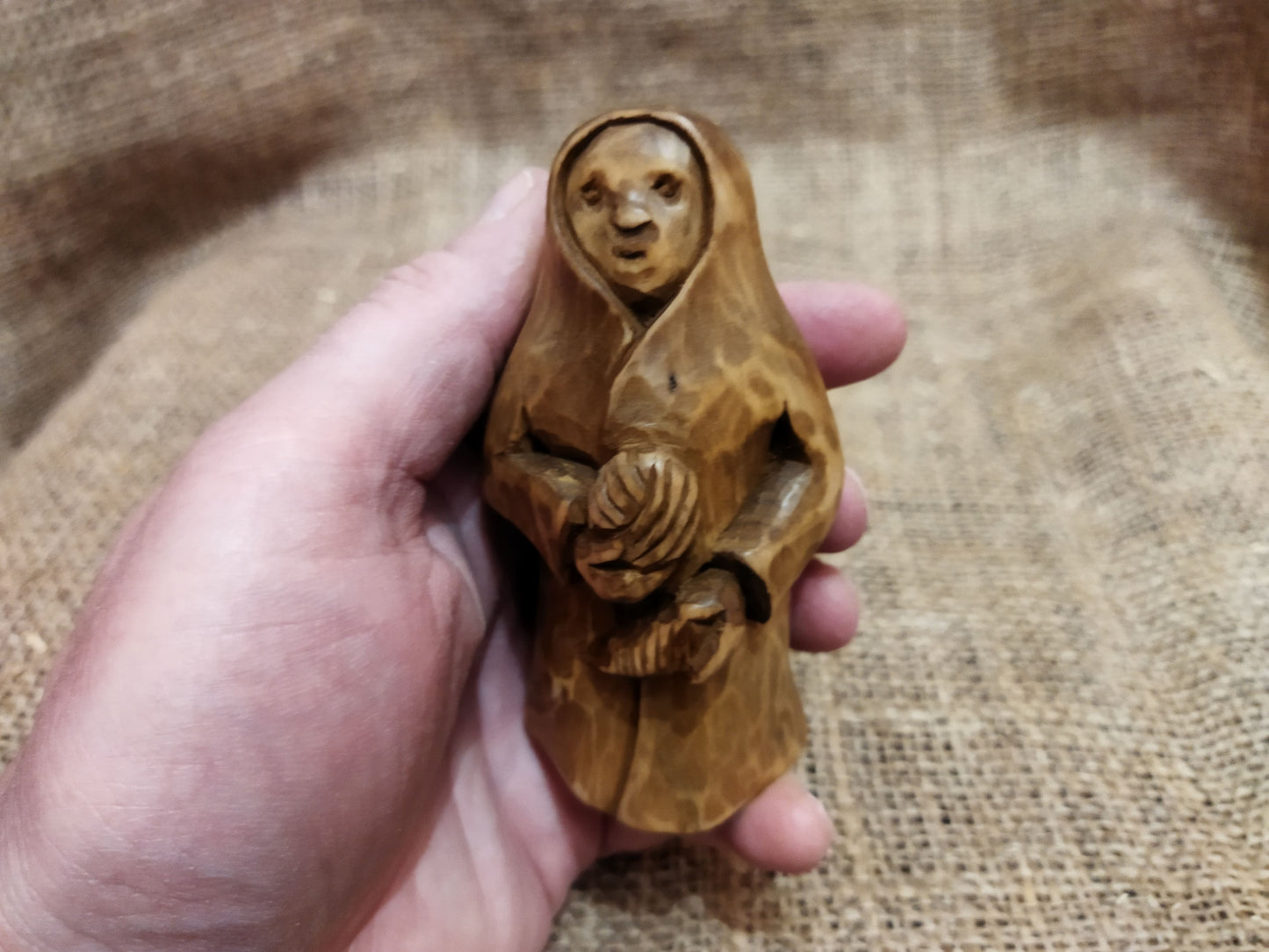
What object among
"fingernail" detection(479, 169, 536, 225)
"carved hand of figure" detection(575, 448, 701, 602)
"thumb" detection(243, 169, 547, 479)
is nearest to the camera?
"carved hand of figure" detection(575, 448, 701, 602)

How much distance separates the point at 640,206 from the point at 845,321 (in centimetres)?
58

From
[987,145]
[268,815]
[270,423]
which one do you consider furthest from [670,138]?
[987,145]

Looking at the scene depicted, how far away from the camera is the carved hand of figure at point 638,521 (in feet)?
3.28

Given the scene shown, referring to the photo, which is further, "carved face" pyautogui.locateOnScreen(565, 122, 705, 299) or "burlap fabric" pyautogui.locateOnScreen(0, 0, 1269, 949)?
"burlap fabric" pyautogui.locateOnScreen(0, 0, 1269, 949)

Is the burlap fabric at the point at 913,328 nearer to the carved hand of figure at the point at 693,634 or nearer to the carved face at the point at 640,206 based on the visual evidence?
the carved hand of figure at the point at 693,634

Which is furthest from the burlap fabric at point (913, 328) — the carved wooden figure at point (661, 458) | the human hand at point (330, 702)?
the carved wooden figure at point (661, 458)

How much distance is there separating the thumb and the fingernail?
0.8 inches

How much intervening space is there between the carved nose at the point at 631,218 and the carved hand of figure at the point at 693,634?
34 cm

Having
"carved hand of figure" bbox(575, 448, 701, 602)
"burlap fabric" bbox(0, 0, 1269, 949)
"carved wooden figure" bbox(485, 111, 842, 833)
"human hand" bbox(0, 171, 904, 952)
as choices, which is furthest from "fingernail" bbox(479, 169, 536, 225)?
"burlap fabric" bbox(0, 0, 1269, 949)

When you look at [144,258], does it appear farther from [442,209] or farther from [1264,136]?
[1264,136]

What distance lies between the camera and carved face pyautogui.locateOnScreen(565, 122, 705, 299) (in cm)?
108

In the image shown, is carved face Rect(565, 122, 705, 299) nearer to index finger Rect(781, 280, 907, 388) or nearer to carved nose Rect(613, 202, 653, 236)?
Result: carved nose Rect(613, 202, 653, 236)

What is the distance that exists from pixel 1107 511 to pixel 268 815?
147 centimetres

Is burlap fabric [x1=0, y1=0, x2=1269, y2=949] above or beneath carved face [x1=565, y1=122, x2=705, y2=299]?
beneath
